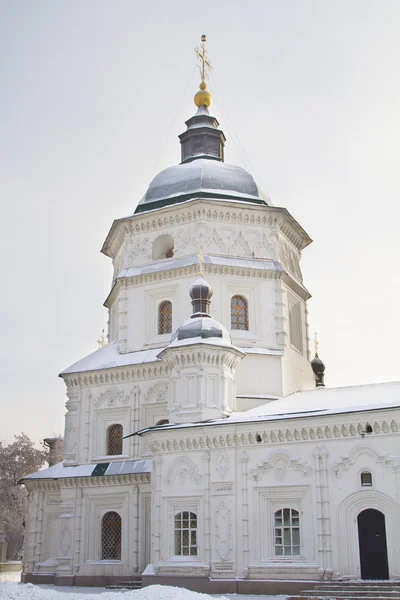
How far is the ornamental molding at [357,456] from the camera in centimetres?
1792

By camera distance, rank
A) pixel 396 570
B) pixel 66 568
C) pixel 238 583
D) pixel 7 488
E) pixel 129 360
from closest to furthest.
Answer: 1. pixel 396 570
2. pixel 238 583
3. pixel 66 568
4. pixel 129 360
5. pixel 7 488

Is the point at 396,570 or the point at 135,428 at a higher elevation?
the point at 135,428

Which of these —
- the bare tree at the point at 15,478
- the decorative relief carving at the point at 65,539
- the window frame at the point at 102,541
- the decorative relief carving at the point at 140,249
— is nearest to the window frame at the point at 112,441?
the window frame at the point at 102,541

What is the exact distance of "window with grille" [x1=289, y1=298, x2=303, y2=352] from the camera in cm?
2666

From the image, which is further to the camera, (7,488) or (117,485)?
(7,488)

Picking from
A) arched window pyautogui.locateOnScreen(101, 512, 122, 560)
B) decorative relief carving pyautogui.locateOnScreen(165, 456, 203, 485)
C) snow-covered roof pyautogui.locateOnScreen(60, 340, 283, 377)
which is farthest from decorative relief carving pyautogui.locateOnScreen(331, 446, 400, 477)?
arched window pyautogui.locateOnScreen(101, 512, 122, 560)

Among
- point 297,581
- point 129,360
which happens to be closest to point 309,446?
point 297,581

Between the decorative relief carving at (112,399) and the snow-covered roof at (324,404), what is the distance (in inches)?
156

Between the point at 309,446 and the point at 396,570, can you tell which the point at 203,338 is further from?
the point at 396,570

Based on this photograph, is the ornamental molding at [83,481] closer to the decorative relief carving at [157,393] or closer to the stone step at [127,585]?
the decorative relief carving at [157,393]

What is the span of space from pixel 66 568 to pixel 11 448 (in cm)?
2757

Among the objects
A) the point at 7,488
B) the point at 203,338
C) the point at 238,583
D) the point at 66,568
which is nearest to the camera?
the point at 238,583

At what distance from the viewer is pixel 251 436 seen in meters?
20.1

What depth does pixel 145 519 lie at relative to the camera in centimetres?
Result: 2312
